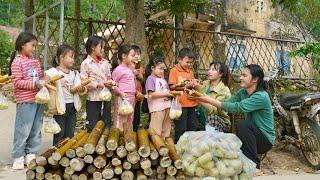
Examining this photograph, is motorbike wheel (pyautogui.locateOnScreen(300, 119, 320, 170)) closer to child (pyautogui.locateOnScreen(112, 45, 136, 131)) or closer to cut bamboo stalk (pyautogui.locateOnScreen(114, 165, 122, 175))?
child (pyautogui.locateOnScreen(112, 45, 136, 131))

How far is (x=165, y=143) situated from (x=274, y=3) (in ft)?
17.3

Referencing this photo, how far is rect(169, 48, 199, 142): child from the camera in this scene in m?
5.88

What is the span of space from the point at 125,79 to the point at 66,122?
0.93m

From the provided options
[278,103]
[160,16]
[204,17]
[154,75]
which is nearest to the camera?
[154,75]

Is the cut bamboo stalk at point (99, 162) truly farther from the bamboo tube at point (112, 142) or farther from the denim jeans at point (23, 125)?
the denim jeans at point (23, 125)

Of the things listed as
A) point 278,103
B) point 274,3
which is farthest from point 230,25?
point 278,103

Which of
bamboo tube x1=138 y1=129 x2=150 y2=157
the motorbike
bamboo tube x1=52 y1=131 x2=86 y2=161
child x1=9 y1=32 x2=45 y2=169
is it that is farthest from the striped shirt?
the motorbike

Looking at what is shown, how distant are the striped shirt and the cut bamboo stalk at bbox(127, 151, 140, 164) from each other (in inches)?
80.2

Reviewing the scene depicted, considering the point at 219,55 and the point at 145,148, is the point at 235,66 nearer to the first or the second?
the point at 219,55

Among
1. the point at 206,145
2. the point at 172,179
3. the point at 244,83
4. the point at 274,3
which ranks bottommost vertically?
the point at 172,179

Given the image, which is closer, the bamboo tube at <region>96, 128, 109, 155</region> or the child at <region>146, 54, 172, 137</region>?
the bamboo tube at <region>96, 128, 109, 155</region>

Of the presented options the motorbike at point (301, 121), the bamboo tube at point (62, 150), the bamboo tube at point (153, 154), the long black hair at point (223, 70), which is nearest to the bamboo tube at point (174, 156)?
the bamboo tube at point (153, 154)

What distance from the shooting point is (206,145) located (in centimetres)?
372

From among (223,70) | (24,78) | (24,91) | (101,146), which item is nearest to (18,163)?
(24,91)
